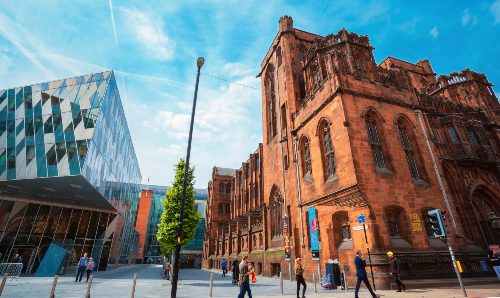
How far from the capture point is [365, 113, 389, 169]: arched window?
16.0 metres

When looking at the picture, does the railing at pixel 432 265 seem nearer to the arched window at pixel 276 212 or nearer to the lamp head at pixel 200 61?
the arched window at pixel 276 212

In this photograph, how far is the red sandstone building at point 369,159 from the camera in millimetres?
14211

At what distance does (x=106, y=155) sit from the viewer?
28.6m

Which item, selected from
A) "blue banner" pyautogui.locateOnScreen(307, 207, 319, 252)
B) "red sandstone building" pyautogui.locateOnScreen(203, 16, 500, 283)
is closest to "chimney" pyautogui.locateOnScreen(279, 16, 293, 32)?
"red sandstone building" pyautogui.locateOnScreen(203, 16, 500, 283)

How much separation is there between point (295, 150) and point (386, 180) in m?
8.51

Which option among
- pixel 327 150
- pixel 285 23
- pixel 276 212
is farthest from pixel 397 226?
pixel 285 23

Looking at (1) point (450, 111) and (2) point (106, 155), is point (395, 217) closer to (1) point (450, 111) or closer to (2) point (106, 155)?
(1) point (450, 111)

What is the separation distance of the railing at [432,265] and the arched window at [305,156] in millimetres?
8877

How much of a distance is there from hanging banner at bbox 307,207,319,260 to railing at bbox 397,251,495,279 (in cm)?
497

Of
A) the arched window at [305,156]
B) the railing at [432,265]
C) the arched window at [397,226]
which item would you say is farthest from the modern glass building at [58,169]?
the railing at [432,265]

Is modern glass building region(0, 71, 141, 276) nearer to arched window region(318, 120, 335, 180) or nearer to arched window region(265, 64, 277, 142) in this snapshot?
arched window region(265, 64, 277, 142)

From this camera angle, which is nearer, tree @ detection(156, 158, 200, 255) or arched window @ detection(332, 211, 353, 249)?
arched window @ detection(332, 211, 353, 249)

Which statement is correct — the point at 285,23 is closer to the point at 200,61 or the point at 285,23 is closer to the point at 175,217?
the point at 200,61

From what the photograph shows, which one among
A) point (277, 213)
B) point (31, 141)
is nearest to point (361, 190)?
point (277, 213)
